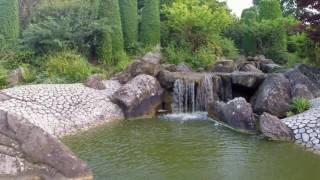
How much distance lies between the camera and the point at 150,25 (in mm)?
22250

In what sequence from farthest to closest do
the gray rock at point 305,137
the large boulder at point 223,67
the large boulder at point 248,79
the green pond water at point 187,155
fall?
the large boulder at point 223,67
the large boulder at point 248,79
the gray rock at point 305,137
the green pond water at point 187,155

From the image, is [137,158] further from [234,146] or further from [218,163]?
[234,146]

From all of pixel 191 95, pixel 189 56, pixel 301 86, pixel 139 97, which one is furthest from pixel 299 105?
pixel 189 56

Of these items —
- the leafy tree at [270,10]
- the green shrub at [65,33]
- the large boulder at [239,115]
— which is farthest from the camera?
the leafy tree at [270,10]

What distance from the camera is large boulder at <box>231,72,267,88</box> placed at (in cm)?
1582

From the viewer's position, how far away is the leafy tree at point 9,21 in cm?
1974

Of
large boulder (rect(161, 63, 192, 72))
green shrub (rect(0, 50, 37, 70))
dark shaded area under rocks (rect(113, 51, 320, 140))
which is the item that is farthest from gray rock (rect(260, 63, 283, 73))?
green shrub (rect(0, 50, 37, 70))

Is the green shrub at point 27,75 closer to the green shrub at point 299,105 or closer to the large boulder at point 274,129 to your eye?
the large boulder at point 274,129

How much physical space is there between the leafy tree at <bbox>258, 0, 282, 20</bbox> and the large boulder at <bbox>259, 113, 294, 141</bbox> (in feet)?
57.6

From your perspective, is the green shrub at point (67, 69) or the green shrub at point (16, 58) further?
the green shrub at point (16, 58)

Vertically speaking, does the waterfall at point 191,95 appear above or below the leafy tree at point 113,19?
below

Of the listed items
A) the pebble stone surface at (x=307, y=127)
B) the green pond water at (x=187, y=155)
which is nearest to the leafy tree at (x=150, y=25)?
the green pond water at (x=187, y=155)

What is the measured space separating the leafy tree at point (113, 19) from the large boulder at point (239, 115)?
8694 millimetres

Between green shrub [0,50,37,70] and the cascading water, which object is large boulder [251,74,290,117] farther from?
green shrub [0,50,37,70]
